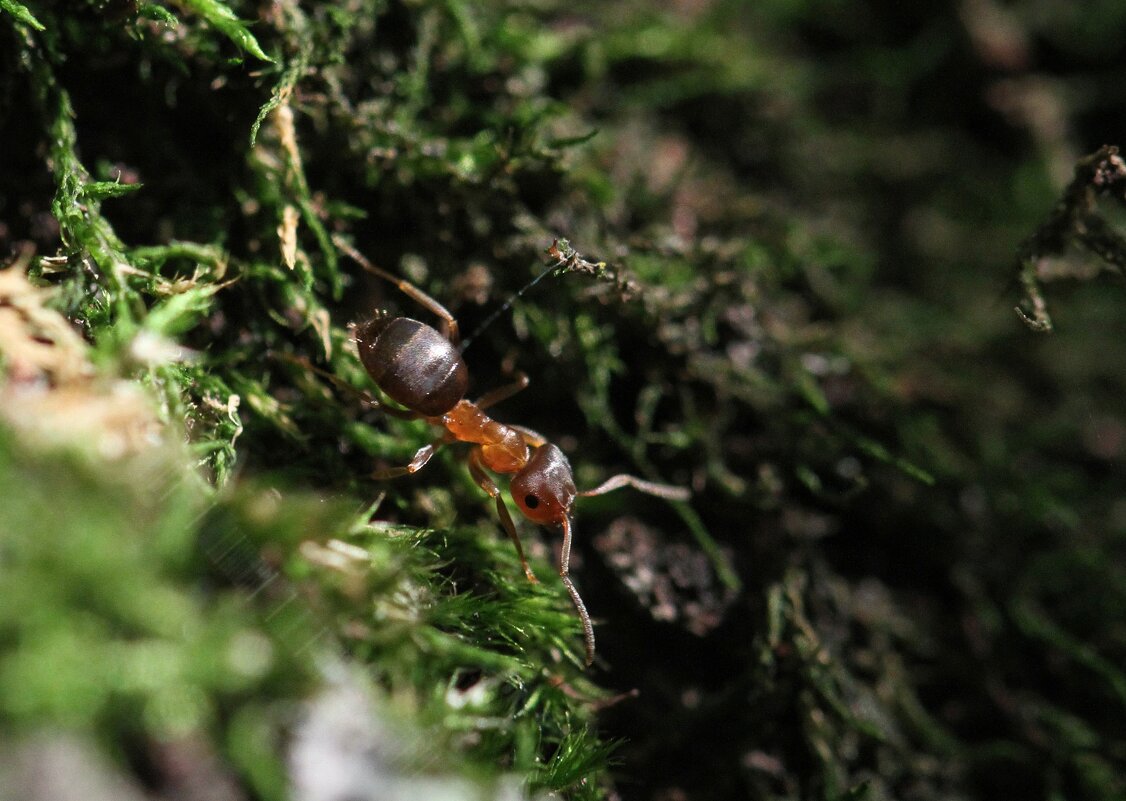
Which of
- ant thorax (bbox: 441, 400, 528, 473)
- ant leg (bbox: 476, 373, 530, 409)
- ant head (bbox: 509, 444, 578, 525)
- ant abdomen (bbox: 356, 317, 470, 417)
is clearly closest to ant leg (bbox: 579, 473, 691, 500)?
ant head (bbox: 509, 444, 578, 525)

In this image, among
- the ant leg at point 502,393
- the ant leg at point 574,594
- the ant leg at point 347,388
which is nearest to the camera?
the ant leg at point 574,594

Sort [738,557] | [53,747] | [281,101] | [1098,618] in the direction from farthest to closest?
[1098,618] → [738,557] → [281,101] → [53,747]

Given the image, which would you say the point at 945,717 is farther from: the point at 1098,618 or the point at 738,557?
the point at 738,557

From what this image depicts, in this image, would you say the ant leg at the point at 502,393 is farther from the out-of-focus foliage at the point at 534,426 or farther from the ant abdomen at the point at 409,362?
Answer: the ant abdomen at the point at 409,362

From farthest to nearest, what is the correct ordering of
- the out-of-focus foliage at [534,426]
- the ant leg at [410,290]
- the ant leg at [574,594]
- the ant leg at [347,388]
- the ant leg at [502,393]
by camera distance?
the ant leg at [502,393]
the ant leg at [410,290]
the ant leg at [347,388]
the ant leg at [574,594]
the out-of-focus foliage at [534,426]

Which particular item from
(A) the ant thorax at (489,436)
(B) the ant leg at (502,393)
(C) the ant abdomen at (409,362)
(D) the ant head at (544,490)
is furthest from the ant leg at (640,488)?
(C) the ant abdomen at (409,362)

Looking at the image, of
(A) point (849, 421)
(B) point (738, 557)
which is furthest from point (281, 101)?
(A) point (849, 421)

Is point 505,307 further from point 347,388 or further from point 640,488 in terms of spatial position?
point 640,488
